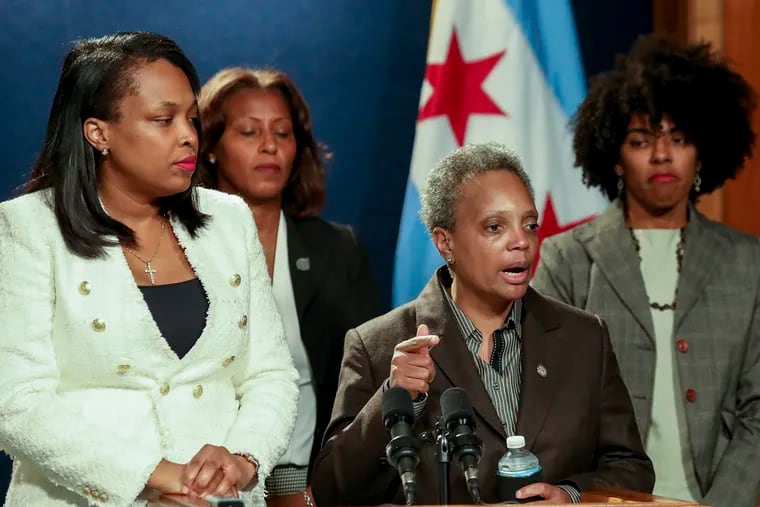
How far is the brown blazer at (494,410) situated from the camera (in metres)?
2.77

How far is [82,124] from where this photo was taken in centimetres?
258

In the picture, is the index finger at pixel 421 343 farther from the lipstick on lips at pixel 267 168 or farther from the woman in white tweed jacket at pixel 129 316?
the lipstick on lips at pixel 267 168

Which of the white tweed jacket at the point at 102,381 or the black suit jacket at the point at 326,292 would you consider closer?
the white tweed jacket at the point at 102,381

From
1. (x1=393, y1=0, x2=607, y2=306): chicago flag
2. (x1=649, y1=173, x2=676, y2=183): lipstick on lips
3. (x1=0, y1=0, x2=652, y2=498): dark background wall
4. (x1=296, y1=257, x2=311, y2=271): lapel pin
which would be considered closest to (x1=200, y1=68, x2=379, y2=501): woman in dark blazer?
(x1=296, y1=257, x2=311, y2=271): lapel pin

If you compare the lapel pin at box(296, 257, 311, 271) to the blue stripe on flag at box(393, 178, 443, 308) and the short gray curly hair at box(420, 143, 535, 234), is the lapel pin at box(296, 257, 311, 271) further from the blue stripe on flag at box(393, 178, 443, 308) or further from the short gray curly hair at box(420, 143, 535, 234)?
the short gray curly hair at box(420, 143, 535, 234)

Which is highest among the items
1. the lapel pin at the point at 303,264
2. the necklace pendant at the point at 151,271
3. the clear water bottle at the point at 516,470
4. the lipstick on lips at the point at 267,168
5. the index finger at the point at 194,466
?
the lipstick on lips at the point at 267,168

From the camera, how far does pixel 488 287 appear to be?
2883 mm

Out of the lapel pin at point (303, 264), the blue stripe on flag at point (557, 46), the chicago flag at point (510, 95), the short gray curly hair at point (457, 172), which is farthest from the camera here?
the blue stripe on flag at point (557, 46)

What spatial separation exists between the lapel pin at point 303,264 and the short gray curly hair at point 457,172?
86 centimetres

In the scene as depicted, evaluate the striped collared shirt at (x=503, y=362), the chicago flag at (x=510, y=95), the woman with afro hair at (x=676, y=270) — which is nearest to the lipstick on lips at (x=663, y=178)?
the woman with afro hair at (x=676, y=270)

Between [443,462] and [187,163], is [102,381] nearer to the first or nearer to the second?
[187,163]

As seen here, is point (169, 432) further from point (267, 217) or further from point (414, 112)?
point (414, 112)

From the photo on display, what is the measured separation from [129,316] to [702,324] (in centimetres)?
187

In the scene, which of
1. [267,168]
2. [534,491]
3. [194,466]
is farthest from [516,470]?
[267,168]
